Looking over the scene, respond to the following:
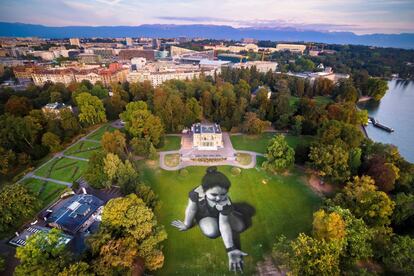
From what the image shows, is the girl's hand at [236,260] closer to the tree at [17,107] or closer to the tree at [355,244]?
the tree at [355,244]

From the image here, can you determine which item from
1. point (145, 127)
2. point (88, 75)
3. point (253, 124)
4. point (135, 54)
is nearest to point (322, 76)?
point (253, 124)

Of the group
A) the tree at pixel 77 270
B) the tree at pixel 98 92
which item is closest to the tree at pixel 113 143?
the tree at pixel 77 270

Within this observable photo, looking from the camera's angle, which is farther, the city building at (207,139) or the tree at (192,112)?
the tree at (192,112)

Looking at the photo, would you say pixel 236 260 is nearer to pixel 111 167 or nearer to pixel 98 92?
pixel 111 167

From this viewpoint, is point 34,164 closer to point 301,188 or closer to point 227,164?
point 227,164

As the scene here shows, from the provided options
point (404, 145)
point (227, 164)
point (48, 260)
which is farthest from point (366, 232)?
point (404, 145)

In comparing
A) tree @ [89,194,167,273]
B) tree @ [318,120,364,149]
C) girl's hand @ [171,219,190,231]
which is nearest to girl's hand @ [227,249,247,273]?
girl's hand @ [171,219,190,231]
